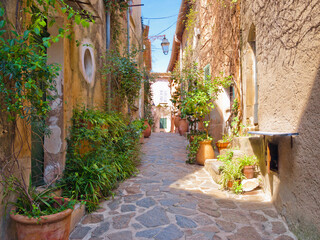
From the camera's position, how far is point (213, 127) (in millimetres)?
Result: 7480

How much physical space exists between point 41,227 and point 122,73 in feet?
13.4

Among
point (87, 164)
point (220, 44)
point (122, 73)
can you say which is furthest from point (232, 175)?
point (220, 44)

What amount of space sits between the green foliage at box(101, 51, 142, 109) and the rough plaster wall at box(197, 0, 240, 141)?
2.60 meters

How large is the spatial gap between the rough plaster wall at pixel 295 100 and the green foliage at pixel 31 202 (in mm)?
2451

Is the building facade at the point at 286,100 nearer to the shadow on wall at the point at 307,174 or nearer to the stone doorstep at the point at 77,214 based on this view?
the shadow on wall at the point at 307,174

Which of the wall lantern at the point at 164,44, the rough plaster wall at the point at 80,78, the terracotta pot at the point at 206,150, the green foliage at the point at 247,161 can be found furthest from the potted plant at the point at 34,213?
the wall lantern at the point at 164,44

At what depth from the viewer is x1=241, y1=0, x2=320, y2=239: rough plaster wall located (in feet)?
7.20

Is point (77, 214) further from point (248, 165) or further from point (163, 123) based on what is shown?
point (163, 123)

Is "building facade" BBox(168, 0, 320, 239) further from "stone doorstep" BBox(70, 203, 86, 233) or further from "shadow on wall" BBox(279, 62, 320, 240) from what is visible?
"stone doorstep" BBox(70, 203, 86, 233)

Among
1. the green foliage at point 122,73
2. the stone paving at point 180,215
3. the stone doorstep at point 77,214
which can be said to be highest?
the green foliage at point 122,73

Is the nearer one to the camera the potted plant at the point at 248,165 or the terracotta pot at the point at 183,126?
the potted plant at the point at 248,165

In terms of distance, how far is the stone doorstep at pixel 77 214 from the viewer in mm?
2704

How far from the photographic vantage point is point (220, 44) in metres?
6.77

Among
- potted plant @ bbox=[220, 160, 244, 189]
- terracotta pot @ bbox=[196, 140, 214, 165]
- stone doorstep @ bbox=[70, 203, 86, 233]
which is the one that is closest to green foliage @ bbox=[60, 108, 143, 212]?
stone doorstep @ bbox=[70, 203, 86, 233]
